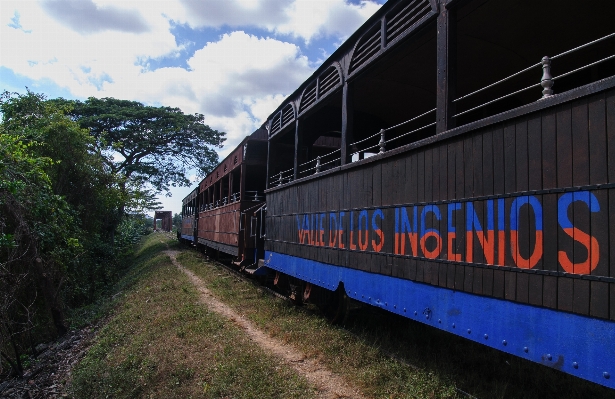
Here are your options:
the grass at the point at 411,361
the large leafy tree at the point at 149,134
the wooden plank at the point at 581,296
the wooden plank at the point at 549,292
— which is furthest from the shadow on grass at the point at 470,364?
the large leafy tree at the point at 149,134

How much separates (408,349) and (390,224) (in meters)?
1.82

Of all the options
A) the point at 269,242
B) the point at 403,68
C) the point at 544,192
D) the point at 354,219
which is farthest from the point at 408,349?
the point at 269,242

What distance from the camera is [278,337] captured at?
6.54 m

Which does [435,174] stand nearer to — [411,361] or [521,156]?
[521,156]

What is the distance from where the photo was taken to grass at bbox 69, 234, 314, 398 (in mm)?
4875

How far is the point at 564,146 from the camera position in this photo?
2.81 metres

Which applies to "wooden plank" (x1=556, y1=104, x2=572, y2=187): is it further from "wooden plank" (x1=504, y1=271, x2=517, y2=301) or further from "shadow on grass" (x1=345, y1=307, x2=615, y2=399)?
"shadow on grass" (x1=345, y1=307, x2=615, y2=399)

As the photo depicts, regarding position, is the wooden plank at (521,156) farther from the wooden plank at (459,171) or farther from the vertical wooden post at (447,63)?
the vertical wooden post at (447,63)

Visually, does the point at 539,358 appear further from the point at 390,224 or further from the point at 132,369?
the point at 132,369

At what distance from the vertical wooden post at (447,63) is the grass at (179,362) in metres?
3.12

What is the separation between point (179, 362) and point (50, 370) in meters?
4.45

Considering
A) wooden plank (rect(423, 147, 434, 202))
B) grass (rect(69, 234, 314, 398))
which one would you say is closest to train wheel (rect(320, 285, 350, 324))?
grass (rect(69, 234, 314, 398))

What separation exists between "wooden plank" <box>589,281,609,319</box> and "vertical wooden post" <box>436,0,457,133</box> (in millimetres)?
1872

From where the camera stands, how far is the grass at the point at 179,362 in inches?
192
